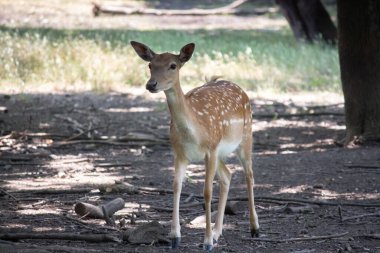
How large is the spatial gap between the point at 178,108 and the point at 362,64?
18.6ft

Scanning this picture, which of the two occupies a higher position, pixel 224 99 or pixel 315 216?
pixel 224 99

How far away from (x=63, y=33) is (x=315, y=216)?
588 inches

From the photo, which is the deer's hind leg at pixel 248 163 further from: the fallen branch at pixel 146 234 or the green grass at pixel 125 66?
the green grass at pixel 125 66

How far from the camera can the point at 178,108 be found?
708 cm

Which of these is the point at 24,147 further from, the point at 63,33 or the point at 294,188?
the point at 63,33

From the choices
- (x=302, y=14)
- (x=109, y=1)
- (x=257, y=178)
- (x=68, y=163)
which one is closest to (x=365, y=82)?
(x=257, y=178)

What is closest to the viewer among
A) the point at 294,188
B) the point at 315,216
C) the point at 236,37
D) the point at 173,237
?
the point at 173,237

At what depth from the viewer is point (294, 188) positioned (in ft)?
32.3

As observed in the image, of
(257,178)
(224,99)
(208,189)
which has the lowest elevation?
(257,178)

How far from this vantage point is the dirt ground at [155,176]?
7.59 meters

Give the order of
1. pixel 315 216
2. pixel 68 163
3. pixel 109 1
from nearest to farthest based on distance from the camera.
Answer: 1. pixel 315 216
2. pixel 68 163
3. pixel 109 1

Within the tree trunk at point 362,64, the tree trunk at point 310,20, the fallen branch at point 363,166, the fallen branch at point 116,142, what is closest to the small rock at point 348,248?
the fallen branch at point 363,166

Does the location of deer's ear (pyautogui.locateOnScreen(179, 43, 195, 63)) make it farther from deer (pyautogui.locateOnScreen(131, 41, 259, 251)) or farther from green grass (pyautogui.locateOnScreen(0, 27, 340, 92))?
green grass (pyautogui.locateOnScreen(0, 27, 340, 92))

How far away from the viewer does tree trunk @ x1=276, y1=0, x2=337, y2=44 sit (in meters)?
22.8
